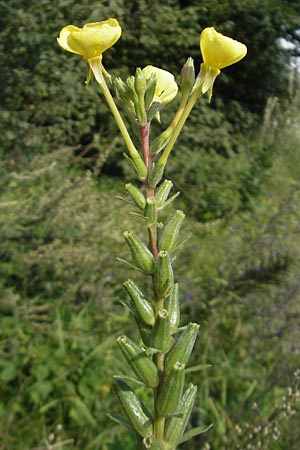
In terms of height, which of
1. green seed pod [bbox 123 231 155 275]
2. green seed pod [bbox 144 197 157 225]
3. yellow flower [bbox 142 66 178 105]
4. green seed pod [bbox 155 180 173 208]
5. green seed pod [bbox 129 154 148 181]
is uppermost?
yellow flower [bbox 142 66 178 105]

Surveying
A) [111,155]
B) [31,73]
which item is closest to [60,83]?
[31,73]

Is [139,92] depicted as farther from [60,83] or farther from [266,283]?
[60,83]

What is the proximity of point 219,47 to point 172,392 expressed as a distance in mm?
468

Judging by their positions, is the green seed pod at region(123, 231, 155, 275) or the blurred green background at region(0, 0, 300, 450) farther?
the blurred green background at region(0, 0, 300, 450)

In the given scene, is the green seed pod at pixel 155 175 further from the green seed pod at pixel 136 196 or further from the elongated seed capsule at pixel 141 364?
the elongated seed capsule at pixel 141 364

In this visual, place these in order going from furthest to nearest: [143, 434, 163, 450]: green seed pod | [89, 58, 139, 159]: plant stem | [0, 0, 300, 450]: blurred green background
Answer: [0, 0, 300, 450]: blurred green background
[89, 58, 139, 159]: plant stem
[143, 434, 163, 450]: green seed pod

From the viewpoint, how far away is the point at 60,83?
14.3ft

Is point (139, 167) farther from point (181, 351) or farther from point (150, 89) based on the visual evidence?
point (181, 351)

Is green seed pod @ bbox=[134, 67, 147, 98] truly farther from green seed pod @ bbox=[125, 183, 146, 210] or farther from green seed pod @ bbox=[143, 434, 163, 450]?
green seed pod @ bbox=[143, 434, 163, 450]

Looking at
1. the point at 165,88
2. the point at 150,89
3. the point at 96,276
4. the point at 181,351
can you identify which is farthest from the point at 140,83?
the point at 96,276

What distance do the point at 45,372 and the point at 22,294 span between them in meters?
0.53

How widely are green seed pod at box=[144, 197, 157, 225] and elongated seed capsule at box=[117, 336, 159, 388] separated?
157mm

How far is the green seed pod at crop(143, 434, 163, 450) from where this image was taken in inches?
27.6

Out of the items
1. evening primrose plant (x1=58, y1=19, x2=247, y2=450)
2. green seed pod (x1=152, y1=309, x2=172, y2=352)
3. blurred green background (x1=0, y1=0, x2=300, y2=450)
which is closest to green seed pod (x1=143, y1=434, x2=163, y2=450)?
evening primrose plant (x1=58, y1=19, x2=247, y2=450)
